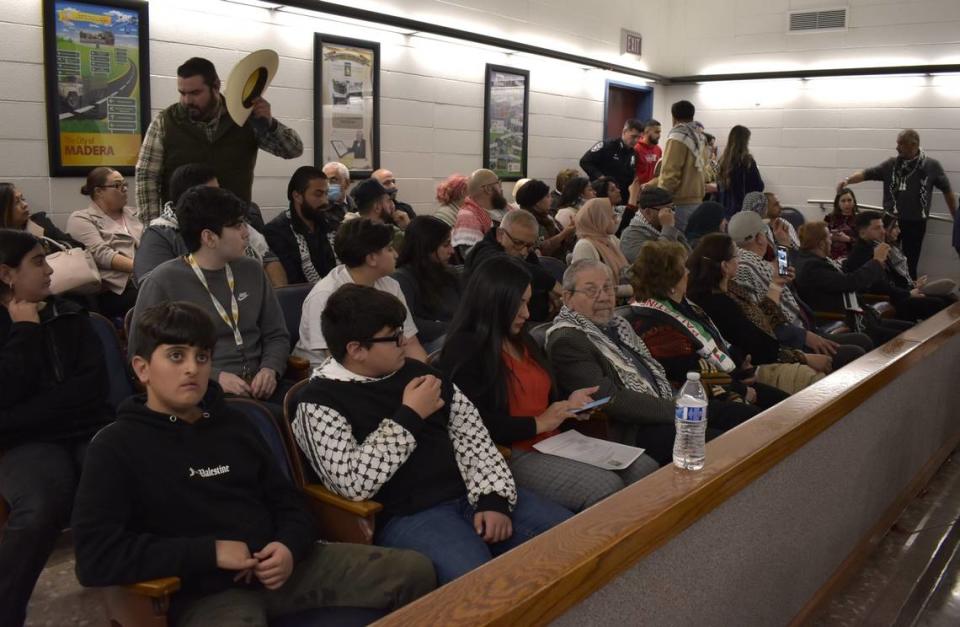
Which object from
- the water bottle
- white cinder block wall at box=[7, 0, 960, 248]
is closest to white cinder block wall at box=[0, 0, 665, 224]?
white cinder block wall at box=[7, 0, 960, 248]

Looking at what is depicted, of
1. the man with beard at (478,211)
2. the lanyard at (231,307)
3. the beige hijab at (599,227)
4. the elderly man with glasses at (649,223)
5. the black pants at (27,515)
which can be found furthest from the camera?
the elderly man with glasses at (649,223)

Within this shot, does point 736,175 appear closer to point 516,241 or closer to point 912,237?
point 912,237

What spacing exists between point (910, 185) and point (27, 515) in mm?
8996

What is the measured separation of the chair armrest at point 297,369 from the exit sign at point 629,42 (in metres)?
7.68

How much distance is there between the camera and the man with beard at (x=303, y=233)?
448 centimetres

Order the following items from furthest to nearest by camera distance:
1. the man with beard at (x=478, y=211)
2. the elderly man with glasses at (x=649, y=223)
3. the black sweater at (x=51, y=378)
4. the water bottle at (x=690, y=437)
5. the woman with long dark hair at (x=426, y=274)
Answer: the elderly man with glasses at (x=649, y=223) → the man with beard at (x=478, y=211) → the woman with long dark hair at (x=426, y=274) → the black sweater at (x=51, y=378) → the water bottle at (x=690, y=437)

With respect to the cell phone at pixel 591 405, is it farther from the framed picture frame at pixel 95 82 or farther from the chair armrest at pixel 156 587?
the framed picture frame at pixel 95 82

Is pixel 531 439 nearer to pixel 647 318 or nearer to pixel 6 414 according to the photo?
pixel 647 318

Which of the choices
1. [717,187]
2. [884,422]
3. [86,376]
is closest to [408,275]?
[86,376]

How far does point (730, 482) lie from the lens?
2.00 metres

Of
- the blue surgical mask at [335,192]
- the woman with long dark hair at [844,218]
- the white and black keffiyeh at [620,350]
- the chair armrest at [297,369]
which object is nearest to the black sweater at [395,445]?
the white and black keffiyeh at [620,350]

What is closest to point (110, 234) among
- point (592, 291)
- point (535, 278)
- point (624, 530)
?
point (535, 278)

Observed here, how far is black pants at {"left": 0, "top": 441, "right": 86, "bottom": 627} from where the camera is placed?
216 centimetres

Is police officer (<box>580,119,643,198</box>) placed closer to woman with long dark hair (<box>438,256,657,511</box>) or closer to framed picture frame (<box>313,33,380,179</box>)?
framed picture frame (<box>313,33,380,179</box>)
